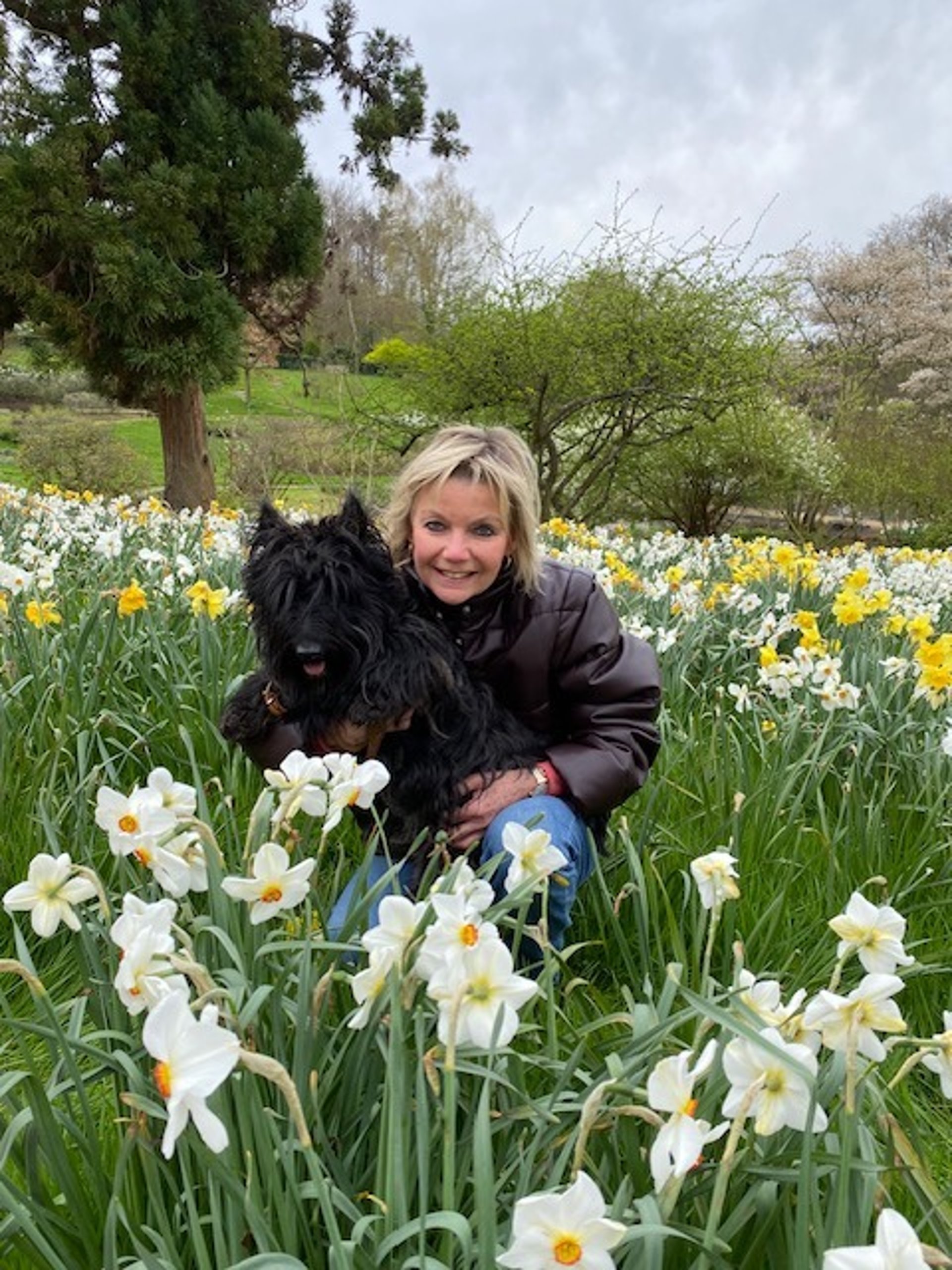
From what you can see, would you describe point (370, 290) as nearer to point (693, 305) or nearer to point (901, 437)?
point (693, 305)

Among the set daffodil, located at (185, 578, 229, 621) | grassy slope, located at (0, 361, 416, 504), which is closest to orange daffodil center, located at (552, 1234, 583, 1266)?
daffodil, located at (185, 578, 229, 621)

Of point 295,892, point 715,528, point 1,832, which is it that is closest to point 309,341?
point 715,528

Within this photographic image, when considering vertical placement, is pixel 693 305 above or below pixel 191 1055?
above

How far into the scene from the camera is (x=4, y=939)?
1.88 meters

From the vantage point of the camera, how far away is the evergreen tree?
877cm

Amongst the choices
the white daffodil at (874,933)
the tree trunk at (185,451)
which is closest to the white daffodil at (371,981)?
the white daffodil at (874,933)

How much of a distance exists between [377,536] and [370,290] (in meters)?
11.3

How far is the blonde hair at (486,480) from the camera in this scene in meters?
1.78

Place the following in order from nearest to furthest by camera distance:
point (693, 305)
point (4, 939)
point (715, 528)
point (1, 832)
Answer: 1. point (4, 939)
2. point (1, 832)
3. point (693, 305)
4. point (715, 528)

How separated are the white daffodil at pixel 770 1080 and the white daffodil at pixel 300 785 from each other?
0.51 metres

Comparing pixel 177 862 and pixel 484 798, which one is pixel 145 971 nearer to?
pixel 177 862

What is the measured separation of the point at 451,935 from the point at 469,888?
4.9 inches

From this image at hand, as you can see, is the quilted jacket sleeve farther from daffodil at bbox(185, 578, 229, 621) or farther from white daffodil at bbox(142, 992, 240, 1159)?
white daffodil at bbox(142, 992, 240, 1159)

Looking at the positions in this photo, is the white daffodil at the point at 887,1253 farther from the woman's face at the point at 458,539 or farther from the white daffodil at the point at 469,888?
the woman's face at the point at 458,539
